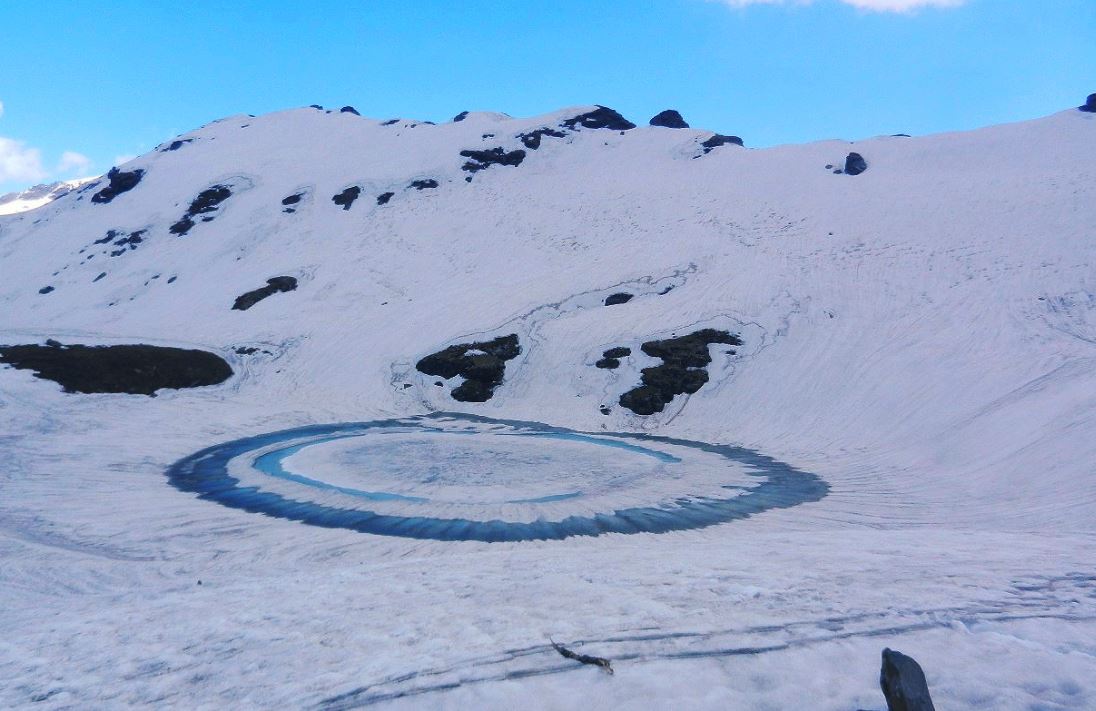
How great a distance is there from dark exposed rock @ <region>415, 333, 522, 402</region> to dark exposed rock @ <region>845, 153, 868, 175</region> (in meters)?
33.4

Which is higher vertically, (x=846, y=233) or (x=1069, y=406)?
(x=846, y=233)

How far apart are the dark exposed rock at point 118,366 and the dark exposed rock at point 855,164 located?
45.8 meters

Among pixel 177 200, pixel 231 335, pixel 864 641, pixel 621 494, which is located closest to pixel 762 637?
pixel 864 641

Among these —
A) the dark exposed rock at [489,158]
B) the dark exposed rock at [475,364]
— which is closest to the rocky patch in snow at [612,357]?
the dark exposed rock at [475,364]

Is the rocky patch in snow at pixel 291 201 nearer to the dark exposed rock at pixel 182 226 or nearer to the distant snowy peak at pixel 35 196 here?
the dark exposed rock at pixel 182 226

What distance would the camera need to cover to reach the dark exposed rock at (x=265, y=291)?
41.7 meters

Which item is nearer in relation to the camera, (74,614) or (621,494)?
(74,614)

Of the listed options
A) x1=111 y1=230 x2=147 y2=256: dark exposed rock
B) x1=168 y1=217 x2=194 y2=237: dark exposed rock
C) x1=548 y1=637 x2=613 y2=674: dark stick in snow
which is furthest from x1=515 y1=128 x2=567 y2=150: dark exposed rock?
x1=548 y1=637 x2=613 y2=674: dark stick in snow

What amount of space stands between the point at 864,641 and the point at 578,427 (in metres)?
19.6

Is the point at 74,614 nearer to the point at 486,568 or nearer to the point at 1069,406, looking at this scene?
the point at 486,568

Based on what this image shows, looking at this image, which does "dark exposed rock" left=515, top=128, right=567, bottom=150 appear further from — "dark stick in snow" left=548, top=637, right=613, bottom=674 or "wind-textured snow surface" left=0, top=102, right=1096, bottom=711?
"dark stick in snow" left=548, top=637, right=613, bottom=674

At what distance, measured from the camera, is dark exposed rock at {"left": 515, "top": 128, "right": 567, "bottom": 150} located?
64562 millimetres

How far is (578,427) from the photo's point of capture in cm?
2534

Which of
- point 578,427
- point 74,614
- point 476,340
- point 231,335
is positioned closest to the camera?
point 74,614
